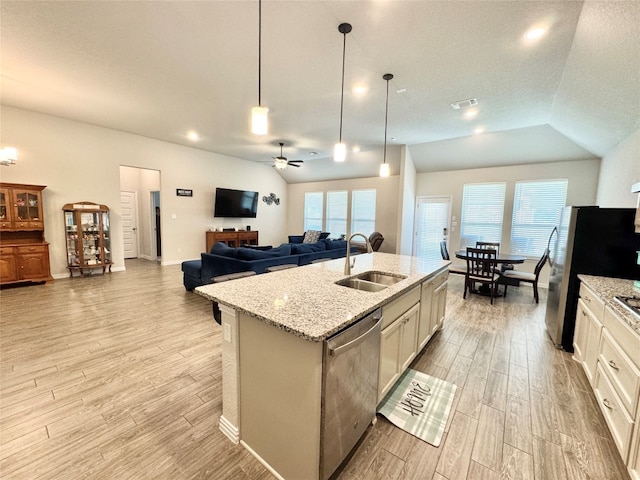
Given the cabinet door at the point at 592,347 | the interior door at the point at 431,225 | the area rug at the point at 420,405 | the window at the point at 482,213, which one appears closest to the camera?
the area rug at the point at 420,405

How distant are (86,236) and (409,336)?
659cm

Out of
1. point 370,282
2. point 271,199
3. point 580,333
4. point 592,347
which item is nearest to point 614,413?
point 592,347

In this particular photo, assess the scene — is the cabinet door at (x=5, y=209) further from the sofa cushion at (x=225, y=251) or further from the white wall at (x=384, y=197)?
the white wall at (x=384, y=197)

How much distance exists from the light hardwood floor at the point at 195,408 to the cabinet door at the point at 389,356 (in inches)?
10.1

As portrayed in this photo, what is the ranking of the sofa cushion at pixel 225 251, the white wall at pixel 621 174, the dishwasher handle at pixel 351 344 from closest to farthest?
the dishwasher handle at pixel 351 344 < the white wall at pixel 621 174 < the sofa cushion at pixel 225 251

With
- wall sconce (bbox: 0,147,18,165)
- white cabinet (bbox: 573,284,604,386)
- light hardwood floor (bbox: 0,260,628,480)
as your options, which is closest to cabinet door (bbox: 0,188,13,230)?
wall sconce (bbox: 0,147,18,165)

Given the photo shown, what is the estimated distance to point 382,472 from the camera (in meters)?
1.50

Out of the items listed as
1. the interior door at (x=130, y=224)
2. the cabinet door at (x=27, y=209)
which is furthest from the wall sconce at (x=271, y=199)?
the cabinet door at (x=27, y=209)

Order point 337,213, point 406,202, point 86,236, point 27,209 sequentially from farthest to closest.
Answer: point 337,213 < point 406,202 < point 86,236 < point 27,209

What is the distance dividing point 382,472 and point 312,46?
11.8 feet

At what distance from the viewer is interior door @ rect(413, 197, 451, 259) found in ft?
22.9

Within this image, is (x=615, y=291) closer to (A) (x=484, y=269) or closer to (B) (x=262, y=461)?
(A) (x=484, y=269)

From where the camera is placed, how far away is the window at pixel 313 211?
951 centimetres

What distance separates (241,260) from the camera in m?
3.93
